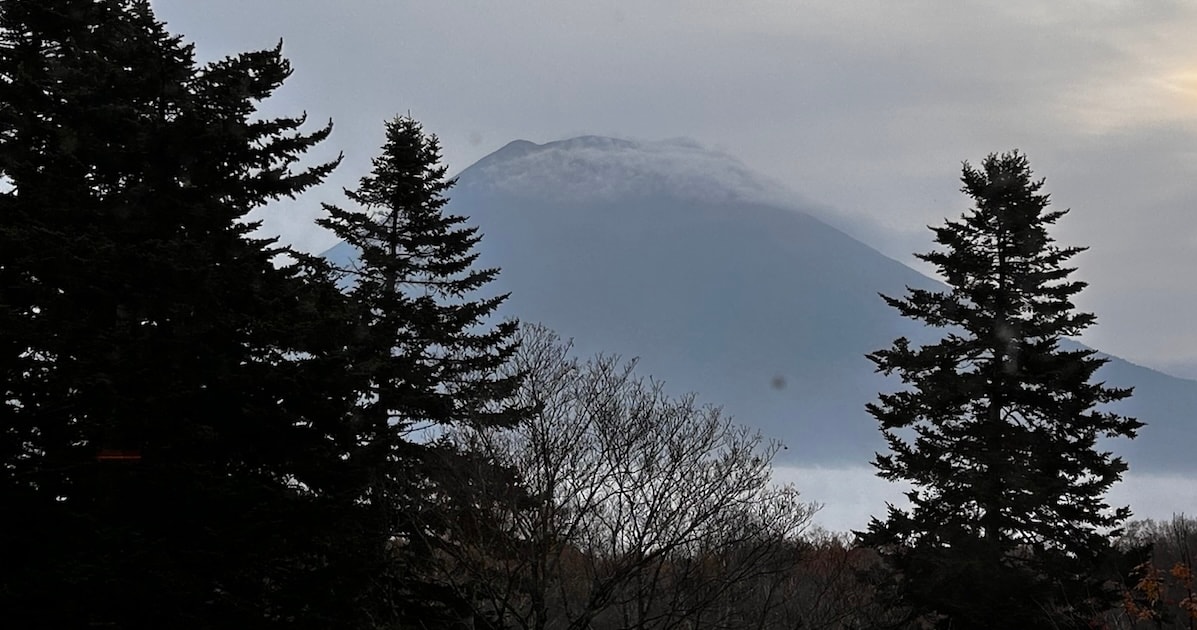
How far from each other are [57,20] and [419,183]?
813 centimetres

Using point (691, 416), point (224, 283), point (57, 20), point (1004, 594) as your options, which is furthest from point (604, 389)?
point (57, 20)

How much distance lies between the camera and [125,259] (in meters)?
16.5

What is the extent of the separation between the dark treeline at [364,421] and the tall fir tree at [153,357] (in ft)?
0.17

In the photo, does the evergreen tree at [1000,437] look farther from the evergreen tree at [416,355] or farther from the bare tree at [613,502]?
the evergreen tree at [416,355]

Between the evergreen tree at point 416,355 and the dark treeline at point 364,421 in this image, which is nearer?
the dark treeline at point 364,421

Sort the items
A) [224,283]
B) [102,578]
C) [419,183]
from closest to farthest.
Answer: [102,578]
[224,283]
[419,183]

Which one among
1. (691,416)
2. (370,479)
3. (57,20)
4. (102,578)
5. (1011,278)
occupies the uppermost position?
(57,20)

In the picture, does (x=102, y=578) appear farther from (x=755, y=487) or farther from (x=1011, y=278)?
(x=1011, y=278)

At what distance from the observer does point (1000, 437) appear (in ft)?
77.8

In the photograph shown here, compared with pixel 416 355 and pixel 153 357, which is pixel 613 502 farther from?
pixel 153 357

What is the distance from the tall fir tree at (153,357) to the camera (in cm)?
1549

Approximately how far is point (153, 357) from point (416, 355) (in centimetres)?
663

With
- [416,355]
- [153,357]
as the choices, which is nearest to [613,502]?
[416,355]

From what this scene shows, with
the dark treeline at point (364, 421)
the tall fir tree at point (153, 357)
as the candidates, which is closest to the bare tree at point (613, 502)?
the dark treeline at point (364, 421)
